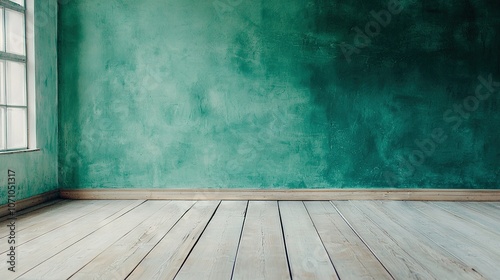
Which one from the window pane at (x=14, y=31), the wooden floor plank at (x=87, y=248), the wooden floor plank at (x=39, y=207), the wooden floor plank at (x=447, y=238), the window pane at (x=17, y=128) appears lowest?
the wooden floor plank at (x=87, y=248)

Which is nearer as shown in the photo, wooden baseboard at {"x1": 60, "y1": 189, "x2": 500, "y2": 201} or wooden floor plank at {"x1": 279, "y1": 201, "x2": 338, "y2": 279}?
wooden floor plank at {"x1": 279, "y1": 201, "x2": 338, "y2": 279}

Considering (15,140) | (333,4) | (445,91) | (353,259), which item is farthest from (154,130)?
(445,91)

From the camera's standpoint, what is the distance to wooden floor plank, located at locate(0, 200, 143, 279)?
1924 mm

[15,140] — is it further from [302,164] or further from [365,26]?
[365,26]

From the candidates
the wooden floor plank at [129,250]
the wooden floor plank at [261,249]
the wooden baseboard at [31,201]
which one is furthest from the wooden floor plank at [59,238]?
the wooden floor plank at [261,249]

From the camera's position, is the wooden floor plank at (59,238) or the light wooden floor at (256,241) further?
the wooden floor plank at (59,238)

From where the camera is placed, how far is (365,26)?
11.6 feet

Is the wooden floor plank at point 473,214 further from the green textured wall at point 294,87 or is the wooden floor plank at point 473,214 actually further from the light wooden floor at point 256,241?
the green textured wall at point 294,87

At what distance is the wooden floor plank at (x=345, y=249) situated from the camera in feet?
5.91

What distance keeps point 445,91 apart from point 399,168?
81 cm

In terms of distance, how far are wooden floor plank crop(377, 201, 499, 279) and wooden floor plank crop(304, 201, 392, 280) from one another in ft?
1.47

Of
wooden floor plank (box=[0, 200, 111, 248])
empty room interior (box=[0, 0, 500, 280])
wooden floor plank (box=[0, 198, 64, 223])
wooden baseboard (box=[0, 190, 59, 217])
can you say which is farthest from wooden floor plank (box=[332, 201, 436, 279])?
wooden baseboard (box=[0, 190, 59, 217])

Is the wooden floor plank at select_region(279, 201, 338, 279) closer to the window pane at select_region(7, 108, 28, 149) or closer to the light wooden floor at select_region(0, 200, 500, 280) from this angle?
the light wooden floor at select_region(0, 200, 500, 280)

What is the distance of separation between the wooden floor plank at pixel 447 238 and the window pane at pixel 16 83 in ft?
10.0
